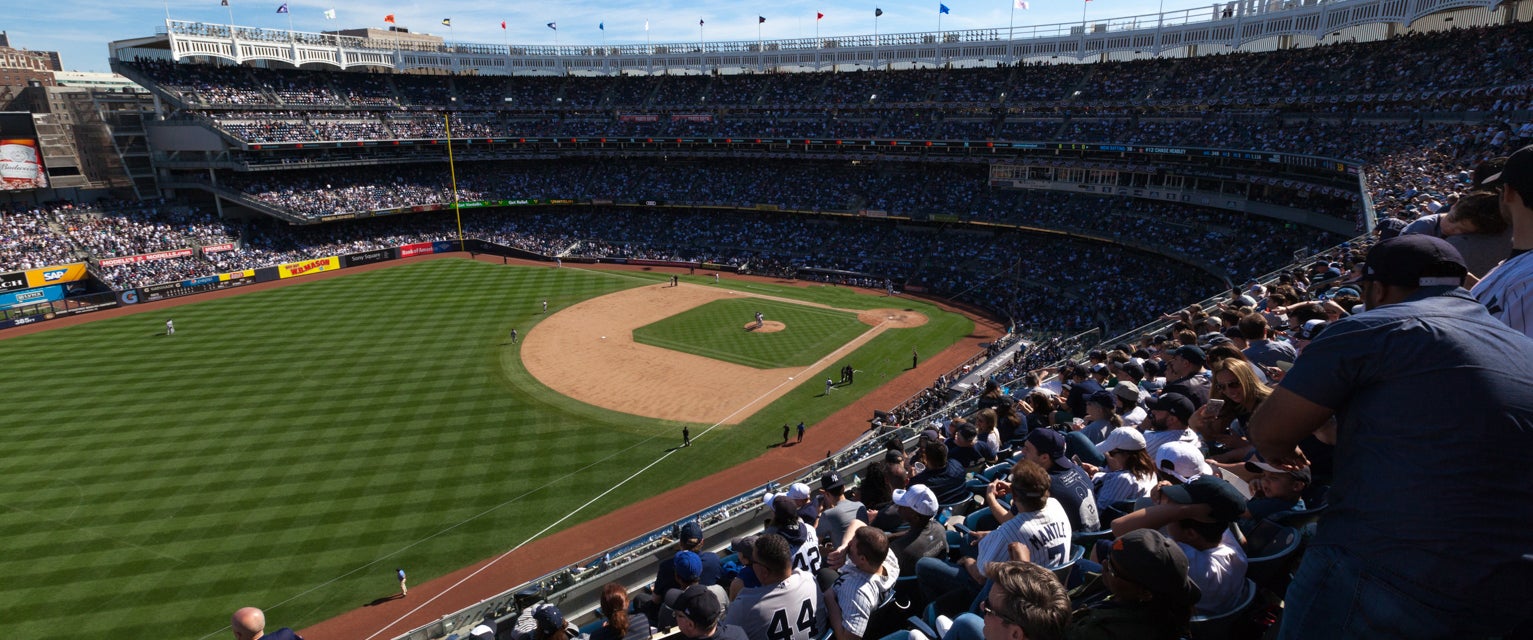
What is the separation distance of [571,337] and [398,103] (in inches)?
1779

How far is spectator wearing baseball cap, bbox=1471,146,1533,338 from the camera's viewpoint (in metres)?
4.18

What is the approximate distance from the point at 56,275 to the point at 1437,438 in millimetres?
65998

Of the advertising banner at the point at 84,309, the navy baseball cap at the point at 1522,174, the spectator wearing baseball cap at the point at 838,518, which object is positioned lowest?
the advertising banner at the point at 84,309

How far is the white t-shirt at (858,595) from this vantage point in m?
5.84

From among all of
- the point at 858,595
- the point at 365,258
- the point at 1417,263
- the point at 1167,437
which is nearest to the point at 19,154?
the point at 365,258

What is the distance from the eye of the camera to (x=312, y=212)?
201 ft

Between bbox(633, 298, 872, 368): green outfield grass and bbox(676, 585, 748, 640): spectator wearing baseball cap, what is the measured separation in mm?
32098

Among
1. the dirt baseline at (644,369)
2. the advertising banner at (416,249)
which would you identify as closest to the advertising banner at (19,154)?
the advertising banner at (416,249)

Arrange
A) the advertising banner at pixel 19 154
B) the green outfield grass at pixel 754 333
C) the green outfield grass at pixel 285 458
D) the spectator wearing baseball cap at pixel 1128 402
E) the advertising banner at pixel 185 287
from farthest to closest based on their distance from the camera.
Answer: the advertising banner at pixel 19 154 → the advertising banner at pixel 185 287 → the green outfield grass at pixel 754 333 → the green outfield grass at pixel 285 458 → the spectator wearing baseball cap at pixel 1128 402

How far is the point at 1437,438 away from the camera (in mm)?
2982

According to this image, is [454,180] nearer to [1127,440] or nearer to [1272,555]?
[1127,440]

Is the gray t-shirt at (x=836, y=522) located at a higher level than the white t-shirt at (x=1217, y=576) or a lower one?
lower

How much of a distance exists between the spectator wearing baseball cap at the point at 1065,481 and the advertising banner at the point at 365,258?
64.1m

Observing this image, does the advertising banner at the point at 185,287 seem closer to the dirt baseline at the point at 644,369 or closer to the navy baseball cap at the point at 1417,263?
the dirt baseline at the point at 644,369
